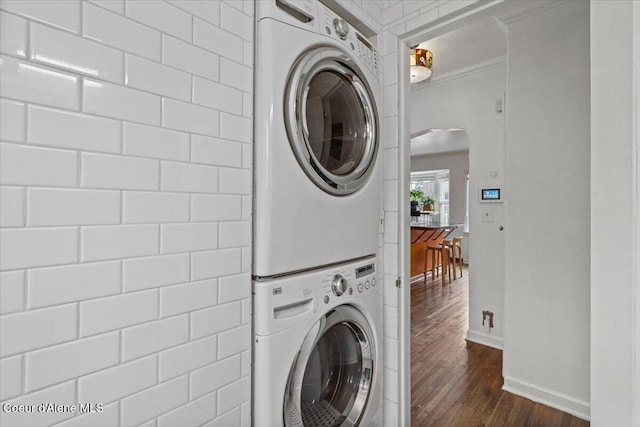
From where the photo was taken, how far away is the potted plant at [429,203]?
8266 mm

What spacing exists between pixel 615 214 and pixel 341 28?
3.70ft

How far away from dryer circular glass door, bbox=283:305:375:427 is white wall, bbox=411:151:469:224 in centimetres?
735

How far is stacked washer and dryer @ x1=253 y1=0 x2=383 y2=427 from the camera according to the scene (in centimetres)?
97

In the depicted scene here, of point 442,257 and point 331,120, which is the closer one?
point 331,120

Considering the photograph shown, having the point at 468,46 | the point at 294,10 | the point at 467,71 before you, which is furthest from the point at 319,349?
the point at 467,71

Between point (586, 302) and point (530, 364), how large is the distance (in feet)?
1.93

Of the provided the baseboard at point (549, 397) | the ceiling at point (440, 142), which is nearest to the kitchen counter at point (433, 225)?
the ceiling at point (440, 142)

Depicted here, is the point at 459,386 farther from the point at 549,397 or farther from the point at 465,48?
the point at 465,48

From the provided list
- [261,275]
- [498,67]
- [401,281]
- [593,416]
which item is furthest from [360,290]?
[498,67]

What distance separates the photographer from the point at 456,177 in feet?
26.0

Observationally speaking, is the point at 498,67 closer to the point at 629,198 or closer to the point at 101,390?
the point at 629,198

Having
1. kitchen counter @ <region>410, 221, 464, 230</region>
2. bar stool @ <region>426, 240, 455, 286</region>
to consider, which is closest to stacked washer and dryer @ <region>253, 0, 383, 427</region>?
kitchen counter @ <region>410, 221, 464, 230</region>

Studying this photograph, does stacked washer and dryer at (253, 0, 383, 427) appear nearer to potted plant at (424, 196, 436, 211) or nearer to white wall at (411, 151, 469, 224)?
white wall at (411, 151, 469, 224)

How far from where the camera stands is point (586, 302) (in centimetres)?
195
